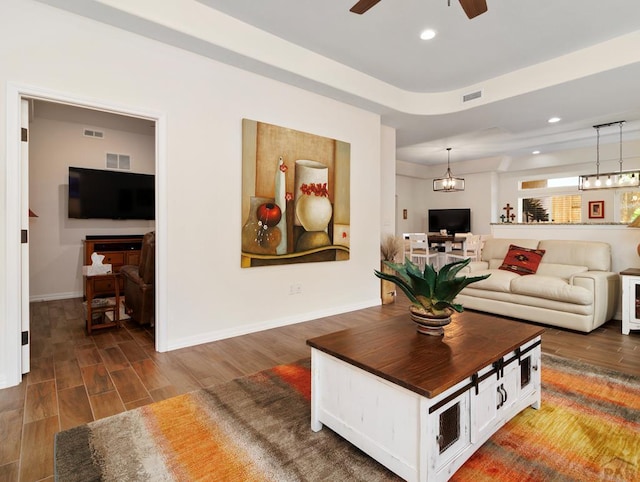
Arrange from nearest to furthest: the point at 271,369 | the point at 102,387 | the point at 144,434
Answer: the point at 144,434, the point at 102,387, the point at 271,369

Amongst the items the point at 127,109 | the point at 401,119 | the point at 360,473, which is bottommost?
the point at 360,473

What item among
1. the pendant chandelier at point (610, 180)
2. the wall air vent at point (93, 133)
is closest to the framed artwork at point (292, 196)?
the wall air vent at point (93, 133)

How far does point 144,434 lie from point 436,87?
4842 mm

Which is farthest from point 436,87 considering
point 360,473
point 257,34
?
point 360,473

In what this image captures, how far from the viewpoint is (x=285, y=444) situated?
1788mm

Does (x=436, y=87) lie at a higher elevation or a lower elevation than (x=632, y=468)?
higher

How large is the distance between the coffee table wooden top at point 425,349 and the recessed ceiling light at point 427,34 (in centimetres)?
272

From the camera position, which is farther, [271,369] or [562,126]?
[562,126]

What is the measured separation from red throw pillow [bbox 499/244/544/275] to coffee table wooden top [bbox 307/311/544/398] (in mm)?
2578

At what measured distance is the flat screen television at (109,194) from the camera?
18.0 feet

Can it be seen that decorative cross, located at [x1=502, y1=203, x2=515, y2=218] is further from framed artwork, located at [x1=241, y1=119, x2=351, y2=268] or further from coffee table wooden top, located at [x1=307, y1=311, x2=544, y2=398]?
coffee table wooden top, located at [x1=307, y1=311, x2=544, y2=398]

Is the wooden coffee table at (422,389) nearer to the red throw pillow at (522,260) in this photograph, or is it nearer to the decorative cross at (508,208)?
the red throw pillow at (522,260)

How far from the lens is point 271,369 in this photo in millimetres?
2725

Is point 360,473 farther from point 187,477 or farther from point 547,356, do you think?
point 547,356
